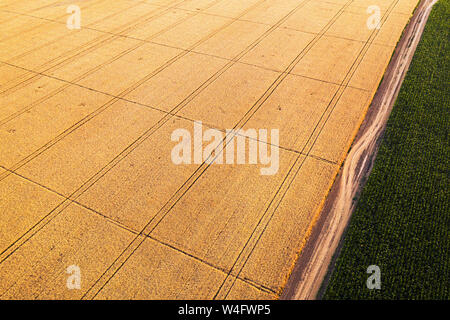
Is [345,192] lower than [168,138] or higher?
lower

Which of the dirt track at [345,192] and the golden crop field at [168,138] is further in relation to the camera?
the golden crop field at [168,138]

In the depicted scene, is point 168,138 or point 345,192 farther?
point 168,138

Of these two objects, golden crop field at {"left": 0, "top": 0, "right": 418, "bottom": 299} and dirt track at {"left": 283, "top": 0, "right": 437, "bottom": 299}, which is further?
golden crop field at {"left": 0, "top": 0, "right": 418, "bottom": 299}

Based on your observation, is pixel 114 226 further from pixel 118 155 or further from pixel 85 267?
pixel 118 155
